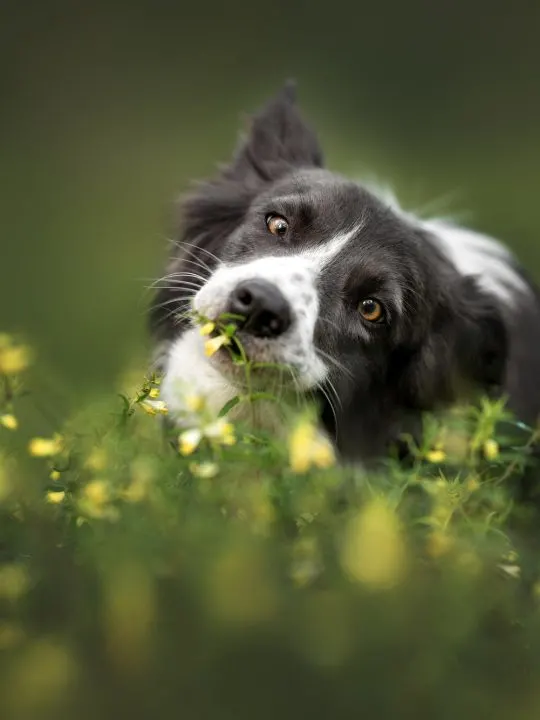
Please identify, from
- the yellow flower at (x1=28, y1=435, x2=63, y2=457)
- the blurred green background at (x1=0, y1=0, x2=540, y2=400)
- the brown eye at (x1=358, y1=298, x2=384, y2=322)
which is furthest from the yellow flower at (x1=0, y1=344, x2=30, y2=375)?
the blurred green background at (x1=0, y1=0, x2=540, y2=400)

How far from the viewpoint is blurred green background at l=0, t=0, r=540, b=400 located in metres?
7.00

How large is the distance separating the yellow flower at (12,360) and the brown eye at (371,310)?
1.34m

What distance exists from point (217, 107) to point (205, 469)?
5.94m

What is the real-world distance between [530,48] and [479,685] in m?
7.46

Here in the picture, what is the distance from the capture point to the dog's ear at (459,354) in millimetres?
4289

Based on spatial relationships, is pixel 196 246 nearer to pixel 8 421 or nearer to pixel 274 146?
pixel 274 146

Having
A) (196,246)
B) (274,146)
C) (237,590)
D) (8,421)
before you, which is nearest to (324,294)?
(196,246)

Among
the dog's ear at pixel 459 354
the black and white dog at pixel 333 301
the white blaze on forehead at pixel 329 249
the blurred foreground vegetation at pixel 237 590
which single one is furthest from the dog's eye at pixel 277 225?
the blurred foreground vegetation at pixel 237 590

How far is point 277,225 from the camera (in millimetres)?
4031

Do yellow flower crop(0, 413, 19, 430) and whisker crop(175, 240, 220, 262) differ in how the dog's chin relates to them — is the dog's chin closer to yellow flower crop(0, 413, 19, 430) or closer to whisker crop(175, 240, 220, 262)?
whisker crop(175, 240, 220, 262)

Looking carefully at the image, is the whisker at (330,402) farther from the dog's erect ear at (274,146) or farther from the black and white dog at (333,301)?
the dog's erect ear at (274,146)

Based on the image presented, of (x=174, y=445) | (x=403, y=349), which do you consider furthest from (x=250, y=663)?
(x=403, y=349)

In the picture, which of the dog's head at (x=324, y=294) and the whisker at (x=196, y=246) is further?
the whisker at (x=196, y=246)

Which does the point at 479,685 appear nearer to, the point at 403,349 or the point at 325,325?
the point at 325,325
